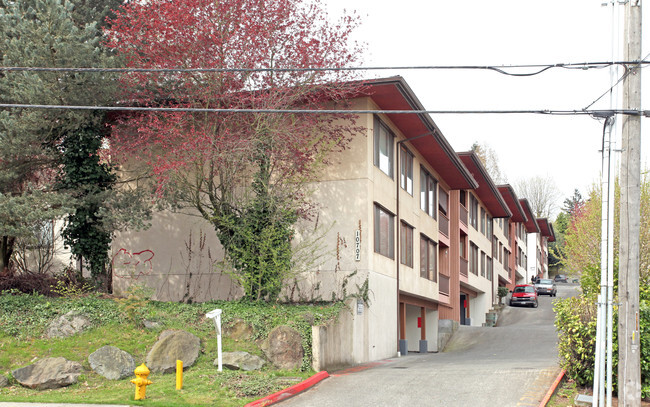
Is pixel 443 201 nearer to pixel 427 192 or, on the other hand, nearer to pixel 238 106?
pixel 427 192

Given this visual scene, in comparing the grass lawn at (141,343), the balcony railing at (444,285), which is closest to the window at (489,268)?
the balcony railing at (444,285)

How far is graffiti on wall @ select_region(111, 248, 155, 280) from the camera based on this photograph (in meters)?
24.0

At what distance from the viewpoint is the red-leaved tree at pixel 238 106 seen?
18.9 metres

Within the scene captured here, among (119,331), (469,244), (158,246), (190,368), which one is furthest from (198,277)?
(469,244)

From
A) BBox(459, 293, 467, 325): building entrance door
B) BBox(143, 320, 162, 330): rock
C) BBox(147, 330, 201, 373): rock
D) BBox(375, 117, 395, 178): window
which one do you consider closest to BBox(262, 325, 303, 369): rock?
BBox(147, 330, 201, 373): rock

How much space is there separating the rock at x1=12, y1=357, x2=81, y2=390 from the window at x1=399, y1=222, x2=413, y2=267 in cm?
1353

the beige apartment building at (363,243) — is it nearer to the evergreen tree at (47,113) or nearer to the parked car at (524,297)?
the evergreen tree at (47,113)

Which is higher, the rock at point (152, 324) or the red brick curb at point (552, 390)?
the rock at point (152, 324)

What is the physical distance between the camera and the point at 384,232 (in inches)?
931

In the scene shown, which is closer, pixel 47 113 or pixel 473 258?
pixel 47 113

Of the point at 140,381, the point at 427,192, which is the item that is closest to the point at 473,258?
the point at 427,192

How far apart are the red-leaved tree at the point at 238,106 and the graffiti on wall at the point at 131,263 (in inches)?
175

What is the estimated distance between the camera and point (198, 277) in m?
23.3

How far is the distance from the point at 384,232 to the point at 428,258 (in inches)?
290
